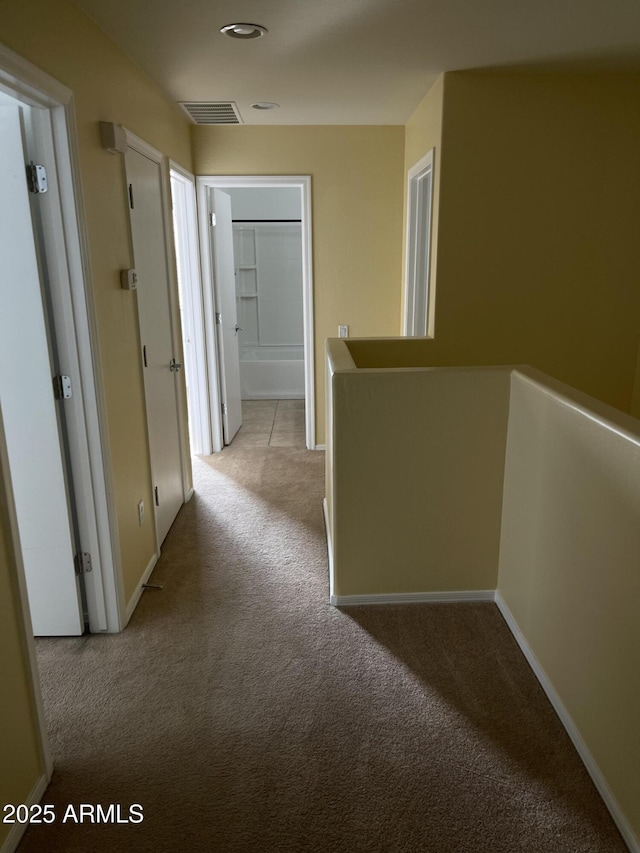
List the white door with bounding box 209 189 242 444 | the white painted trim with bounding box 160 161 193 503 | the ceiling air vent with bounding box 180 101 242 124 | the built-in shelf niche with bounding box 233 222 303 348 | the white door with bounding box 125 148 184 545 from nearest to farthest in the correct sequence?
the white door with bounding box 125 148 184 545
the white painted trim with bounding box 160 161 193 503
the ceiling air vent with bounding box 180 101 242 124
the white door with bounding box 209 189 242 444
the built-in shelf niche with bounding box 233 222 303 348

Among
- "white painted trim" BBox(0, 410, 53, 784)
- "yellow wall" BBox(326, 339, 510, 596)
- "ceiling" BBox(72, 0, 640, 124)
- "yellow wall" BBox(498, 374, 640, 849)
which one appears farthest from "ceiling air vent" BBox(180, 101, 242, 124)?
"white painted trim" BBox(0, 410, 53, 784)

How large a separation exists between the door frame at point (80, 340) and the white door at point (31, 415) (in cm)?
7

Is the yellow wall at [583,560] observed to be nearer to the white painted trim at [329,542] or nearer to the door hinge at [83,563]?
the white painted trim at [329,542]

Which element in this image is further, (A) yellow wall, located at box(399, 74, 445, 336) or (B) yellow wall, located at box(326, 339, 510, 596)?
(A) yellow wall, located at box(399, 74, 445, 336)

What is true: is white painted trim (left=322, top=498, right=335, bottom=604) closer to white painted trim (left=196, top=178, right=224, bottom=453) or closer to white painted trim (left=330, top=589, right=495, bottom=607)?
white painted trim (left=330, top=589, right=495, bottom=607)

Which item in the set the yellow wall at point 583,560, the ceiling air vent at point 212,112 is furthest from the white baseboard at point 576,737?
the ceiling air vent at point 212,112

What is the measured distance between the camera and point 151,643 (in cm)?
248

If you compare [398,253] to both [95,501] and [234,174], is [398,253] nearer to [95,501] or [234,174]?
[234,174]

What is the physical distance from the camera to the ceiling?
2256mm

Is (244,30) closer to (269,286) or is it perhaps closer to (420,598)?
(420,598)

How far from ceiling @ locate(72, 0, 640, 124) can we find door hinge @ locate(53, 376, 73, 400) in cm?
136

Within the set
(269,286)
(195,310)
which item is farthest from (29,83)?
(269,286)

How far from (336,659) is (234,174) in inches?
136

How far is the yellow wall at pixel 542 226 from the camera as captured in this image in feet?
10.6
